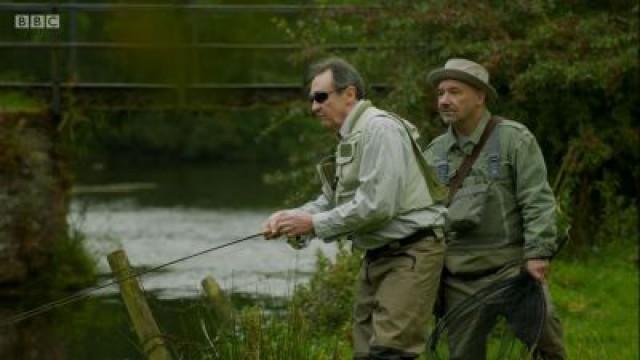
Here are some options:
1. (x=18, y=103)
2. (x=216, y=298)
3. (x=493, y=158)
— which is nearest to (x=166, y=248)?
(x=18, y=103)

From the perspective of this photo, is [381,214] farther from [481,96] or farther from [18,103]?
[18,103]

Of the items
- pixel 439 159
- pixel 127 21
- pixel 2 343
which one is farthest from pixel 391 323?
pixel 2 343

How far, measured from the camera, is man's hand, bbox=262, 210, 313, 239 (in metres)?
6.77

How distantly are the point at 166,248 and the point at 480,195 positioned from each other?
56.0ft

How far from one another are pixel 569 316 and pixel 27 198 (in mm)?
7611

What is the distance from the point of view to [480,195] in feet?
25.5

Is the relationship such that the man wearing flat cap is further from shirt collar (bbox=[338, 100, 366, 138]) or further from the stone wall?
the stone wall

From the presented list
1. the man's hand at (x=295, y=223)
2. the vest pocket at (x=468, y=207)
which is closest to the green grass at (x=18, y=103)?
the vest pocket at (x=468, y=207)

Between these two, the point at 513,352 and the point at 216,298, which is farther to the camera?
the point at 216,298

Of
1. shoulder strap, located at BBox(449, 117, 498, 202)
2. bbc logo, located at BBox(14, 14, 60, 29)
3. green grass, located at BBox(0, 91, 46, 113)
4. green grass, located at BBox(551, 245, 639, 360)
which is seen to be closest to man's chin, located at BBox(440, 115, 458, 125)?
shoulder strap, located at BBox(449, 117, 498, 202)

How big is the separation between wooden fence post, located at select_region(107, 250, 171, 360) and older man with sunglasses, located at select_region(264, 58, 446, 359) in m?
1.28

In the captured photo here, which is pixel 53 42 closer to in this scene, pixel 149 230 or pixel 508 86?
pixel 508 86

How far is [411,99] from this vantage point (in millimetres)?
14805

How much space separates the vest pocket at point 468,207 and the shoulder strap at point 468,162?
0.22 ft
